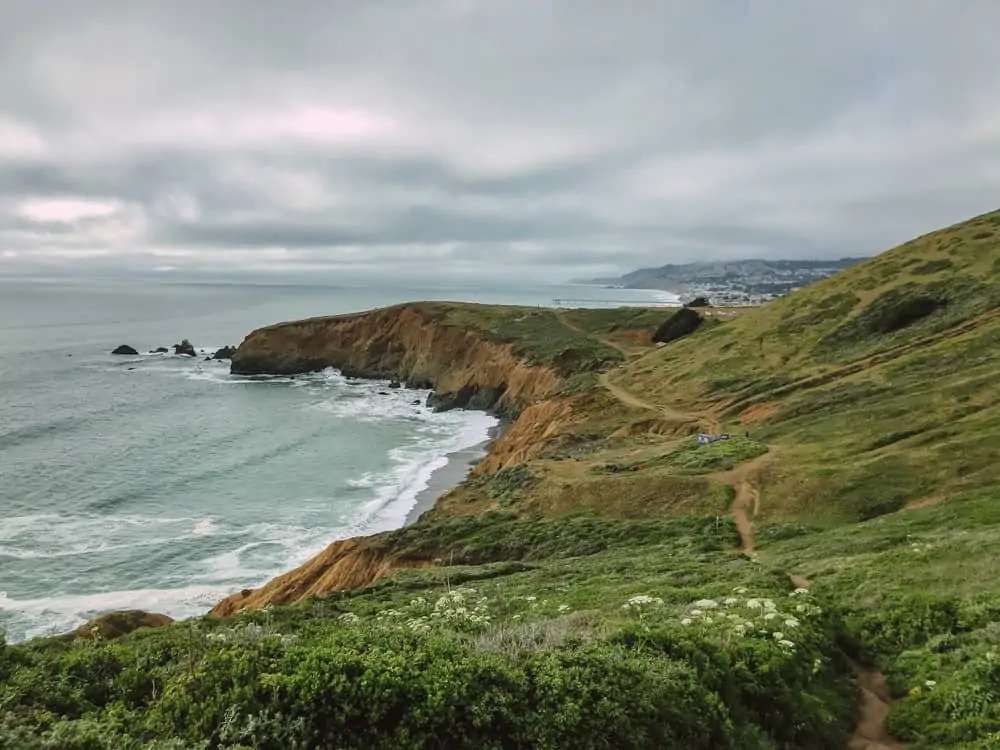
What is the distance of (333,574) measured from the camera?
2739 cm

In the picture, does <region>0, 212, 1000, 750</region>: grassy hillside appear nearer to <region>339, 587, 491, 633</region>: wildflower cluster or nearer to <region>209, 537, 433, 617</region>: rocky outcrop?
<region>339, 587, 491, 633</region>: wildflower cluster

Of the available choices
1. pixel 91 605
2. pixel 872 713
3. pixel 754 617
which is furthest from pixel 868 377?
pixel 91 605

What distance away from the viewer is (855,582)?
1501cm

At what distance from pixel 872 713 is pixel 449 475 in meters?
41.2

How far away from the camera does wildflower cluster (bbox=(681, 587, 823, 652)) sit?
10.4m

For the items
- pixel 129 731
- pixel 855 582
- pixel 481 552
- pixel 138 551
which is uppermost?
pixel 129 731

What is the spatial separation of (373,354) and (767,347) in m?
62.5

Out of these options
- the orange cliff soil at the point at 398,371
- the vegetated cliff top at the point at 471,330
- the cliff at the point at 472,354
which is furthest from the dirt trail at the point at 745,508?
the vegetated cliff top at the point at 471,330

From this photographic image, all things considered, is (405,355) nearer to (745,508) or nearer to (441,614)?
(745,508)

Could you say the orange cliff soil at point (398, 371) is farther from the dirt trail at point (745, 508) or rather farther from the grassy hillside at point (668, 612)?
the dirt trail at point (745, 508)

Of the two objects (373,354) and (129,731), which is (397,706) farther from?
(373,354)

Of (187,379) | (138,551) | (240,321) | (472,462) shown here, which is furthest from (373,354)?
(240,321)

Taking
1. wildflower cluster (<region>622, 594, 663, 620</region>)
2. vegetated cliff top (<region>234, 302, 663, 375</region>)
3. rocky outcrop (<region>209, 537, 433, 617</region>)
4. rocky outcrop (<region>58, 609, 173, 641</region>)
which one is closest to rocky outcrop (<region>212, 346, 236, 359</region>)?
vegetated cliff top (<region>234, 302, 663, 375</region>)

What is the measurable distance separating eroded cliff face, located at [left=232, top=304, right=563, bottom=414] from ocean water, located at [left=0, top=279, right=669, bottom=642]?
12.9 ft
